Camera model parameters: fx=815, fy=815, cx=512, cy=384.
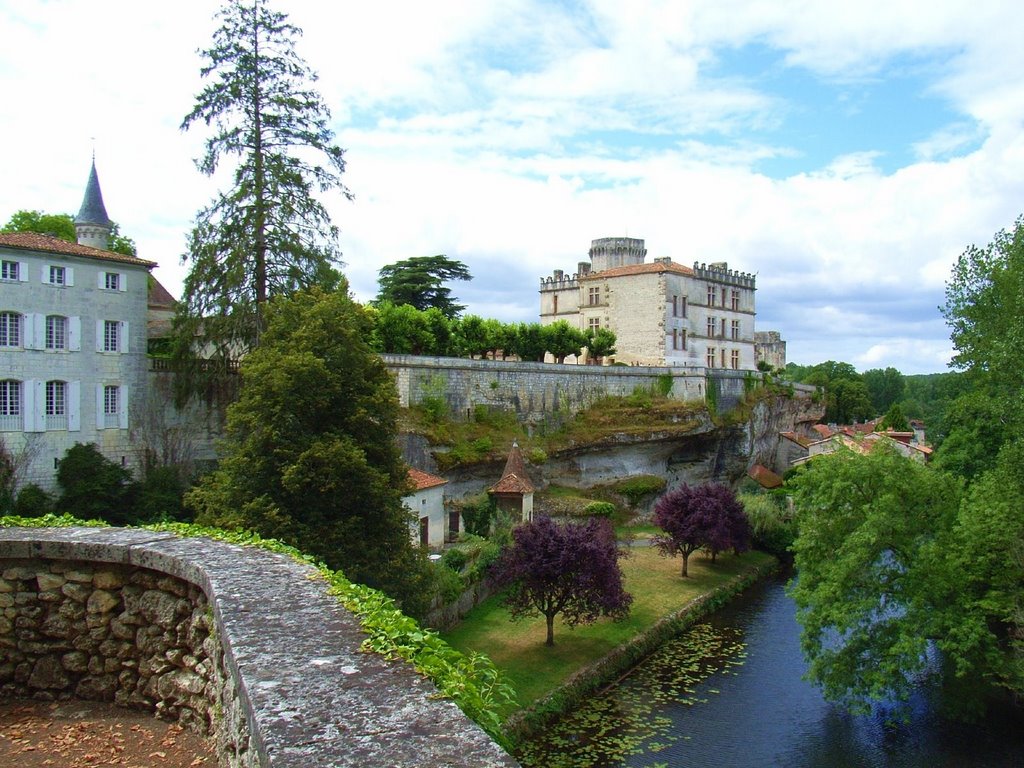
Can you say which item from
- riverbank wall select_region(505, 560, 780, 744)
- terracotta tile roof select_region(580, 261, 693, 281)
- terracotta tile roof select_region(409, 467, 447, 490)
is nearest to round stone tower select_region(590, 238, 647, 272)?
terracotta tile roof select_region(580, 261, 693, 281)

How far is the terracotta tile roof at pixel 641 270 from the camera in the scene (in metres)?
49.2

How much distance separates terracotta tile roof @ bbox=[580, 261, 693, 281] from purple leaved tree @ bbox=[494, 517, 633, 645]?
30100 millimetres

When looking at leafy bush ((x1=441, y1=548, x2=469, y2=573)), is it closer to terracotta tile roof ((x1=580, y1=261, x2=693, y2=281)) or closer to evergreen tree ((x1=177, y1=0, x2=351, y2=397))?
evergreen tree ((x1=177, y1=0, x2=351, y2=397))

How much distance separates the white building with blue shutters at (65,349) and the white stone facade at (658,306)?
89.7 ft

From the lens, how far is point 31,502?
74.3 feet

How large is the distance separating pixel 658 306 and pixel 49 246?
33.7 m

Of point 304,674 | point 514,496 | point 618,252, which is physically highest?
point 618,252

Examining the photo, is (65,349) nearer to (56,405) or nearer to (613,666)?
(56,405)

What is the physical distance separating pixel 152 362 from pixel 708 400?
28.6 metres

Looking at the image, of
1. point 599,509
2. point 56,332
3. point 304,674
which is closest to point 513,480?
point 599,509

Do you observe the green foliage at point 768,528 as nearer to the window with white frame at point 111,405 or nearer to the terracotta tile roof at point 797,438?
the terracotta tile roof at point 797,438

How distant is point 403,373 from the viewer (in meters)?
32.5

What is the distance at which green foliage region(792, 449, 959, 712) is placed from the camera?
17953mm

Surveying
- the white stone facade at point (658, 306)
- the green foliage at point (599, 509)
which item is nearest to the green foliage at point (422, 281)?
the white stone facade at point (658, 306)
